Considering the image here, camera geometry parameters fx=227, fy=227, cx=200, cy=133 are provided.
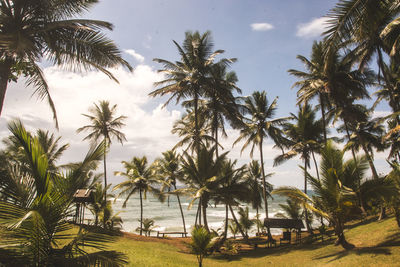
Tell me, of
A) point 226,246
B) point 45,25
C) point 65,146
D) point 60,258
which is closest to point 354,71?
point 226,246

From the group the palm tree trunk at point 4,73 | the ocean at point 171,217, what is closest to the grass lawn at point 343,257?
the palm tree trunk at point 4,73

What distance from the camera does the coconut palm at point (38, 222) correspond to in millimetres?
3275

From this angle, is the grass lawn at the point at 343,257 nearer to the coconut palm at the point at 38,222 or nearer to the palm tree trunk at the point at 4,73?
the coconut palm at the point at 38,222

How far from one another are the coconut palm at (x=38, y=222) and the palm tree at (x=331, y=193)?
31.2 ft

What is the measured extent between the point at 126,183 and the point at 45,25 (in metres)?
21.2

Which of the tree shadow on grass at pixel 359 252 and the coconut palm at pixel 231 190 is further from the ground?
the coconut palm at pixel 231 190

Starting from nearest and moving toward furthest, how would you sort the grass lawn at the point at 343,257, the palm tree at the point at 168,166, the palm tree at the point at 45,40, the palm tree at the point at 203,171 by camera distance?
the palm tree at the point at 45,40, the grass lawn at the point at 343,257, the palm tree at the point at 203,171, the palm tree at the point at 168,166

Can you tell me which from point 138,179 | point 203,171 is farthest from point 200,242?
point 138,179

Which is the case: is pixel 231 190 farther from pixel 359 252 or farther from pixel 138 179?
pixel 138 179

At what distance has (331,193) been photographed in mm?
10195

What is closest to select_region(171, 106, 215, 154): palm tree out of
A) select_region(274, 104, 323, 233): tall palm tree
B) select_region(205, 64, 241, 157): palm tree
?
select_region(205, 64, 241, 157): palm tree

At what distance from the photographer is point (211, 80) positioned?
59.4 feet

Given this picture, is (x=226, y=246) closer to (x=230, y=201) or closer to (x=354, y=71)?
(x=230, y=201)

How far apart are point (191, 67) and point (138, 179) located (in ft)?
44.4
